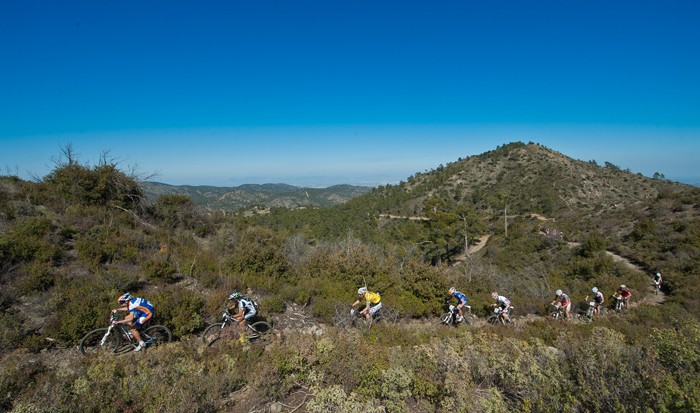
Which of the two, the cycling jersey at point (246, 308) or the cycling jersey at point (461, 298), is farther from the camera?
the cycling jersey at point (461, 298)

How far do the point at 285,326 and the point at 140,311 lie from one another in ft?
11.6

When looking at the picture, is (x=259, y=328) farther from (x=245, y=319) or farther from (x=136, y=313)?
(x=136, y=313)

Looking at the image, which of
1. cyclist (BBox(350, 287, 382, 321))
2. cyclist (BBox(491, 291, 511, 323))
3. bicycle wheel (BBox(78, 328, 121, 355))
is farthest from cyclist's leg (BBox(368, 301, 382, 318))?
bicycle wheel (BBox(78, 328, 121, 355))

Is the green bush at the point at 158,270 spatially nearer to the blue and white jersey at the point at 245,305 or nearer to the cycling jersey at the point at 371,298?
the blue and white jersey at the point at 245,305

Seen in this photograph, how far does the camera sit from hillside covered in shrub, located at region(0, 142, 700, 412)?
433 cm

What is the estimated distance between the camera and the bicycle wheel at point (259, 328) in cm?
745

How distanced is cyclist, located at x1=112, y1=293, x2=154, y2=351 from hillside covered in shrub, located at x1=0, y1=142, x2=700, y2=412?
1.40ft

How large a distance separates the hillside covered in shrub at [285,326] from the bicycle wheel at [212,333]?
33 centimetres

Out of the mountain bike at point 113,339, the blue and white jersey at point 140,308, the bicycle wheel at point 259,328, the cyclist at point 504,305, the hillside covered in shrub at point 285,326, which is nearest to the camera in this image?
the hillside covered in shrub at point 285,326

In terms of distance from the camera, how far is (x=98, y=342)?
6.75m

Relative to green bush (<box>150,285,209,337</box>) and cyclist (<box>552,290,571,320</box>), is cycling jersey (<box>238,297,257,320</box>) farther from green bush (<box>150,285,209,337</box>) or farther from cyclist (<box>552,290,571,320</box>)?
cyclist (<box>552,290,571,320</box>)

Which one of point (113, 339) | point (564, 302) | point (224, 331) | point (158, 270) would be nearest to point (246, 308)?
point (224, 331)

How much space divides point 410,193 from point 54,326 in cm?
7300

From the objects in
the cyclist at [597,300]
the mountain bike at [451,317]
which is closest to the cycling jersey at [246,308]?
the mountain bike at [451,317]
